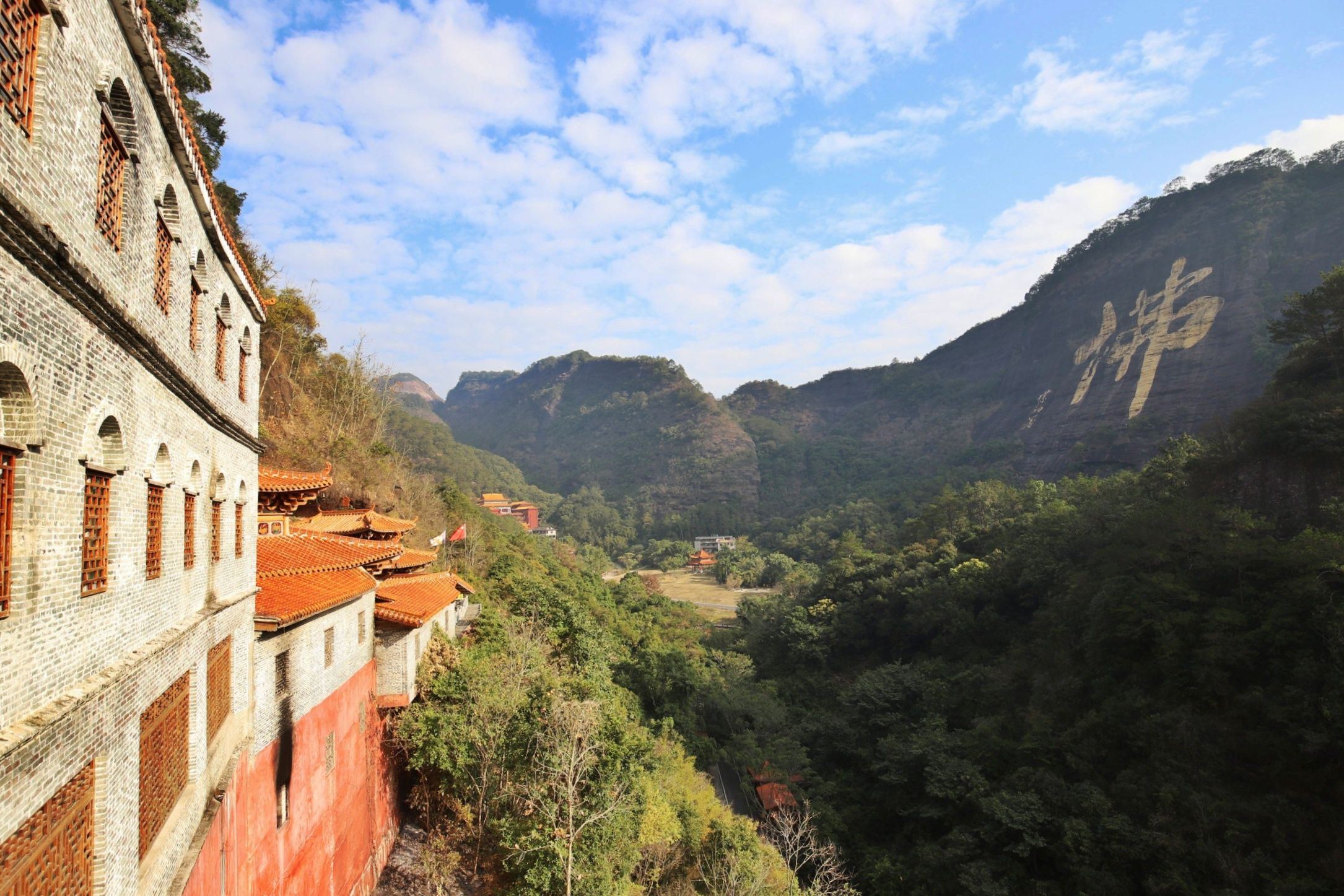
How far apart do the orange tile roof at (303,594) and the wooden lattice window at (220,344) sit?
318cm

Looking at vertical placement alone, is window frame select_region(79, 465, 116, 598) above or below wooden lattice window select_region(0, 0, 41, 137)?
below

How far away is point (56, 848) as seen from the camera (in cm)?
390

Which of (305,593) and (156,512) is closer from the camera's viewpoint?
(156,512)

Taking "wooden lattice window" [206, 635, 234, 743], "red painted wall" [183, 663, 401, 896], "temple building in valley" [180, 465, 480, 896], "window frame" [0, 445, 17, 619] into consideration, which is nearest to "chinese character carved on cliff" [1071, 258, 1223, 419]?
"temple building in valley" [180, 465, 480, 896]

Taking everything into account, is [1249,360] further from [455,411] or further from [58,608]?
[455,411]

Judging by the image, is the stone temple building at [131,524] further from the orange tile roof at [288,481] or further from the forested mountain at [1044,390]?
the forested mountain at [1044,390]

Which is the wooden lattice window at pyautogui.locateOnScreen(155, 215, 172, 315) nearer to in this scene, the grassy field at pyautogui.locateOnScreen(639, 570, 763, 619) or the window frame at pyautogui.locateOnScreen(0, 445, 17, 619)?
the window frame at pyautogui.locateOnScreen(0, 445, 17, 619)

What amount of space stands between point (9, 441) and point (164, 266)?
354 centimetres

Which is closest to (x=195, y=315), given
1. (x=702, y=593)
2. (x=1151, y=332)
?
(x=702, y=593)

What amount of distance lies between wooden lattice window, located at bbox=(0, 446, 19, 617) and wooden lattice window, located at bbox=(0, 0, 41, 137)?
1665 millimetres

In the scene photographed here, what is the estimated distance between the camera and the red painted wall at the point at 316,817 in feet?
24.5

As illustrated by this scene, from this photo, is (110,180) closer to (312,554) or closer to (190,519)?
(190,519)

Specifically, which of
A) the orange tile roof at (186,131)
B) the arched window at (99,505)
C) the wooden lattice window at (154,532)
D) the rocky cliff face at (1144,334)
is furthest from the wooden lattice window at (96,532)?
the rocky cliff face at (1144,334)

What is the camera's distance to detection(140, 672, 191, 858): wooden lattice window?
5301 millimetres
